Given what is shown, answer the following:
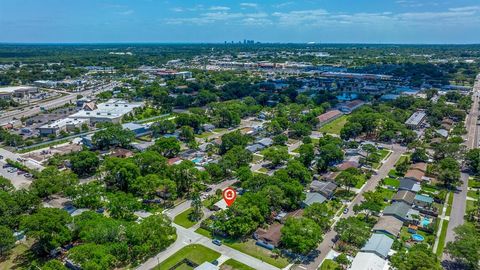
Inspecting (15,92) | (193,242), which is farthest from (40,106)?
(193,242)

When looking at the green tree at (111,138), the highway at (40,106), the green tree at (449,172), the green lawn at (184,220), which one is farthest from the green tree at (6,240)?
the highway at (40,106)

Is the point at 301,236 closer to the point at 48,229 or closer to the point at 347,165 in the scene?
the point at 48,229

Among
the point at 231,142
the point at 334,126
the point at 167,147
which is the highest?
the point at 167,147

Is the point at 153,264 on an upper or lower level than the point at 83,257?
lower

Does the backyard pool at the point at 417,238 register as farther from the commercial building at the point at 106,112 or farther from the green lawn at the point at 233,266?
the commercial building at the point at 106,112

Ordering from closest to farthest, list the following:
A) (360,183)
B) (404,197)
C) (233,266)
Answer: (233,266), (404,197), (360,183)

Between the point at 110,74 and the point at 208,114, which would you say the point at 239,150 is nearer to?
the point at 208,114

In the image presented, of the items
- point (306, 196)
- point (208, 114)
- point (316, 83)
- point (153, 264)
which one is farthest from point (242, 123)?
point (316, 83)
